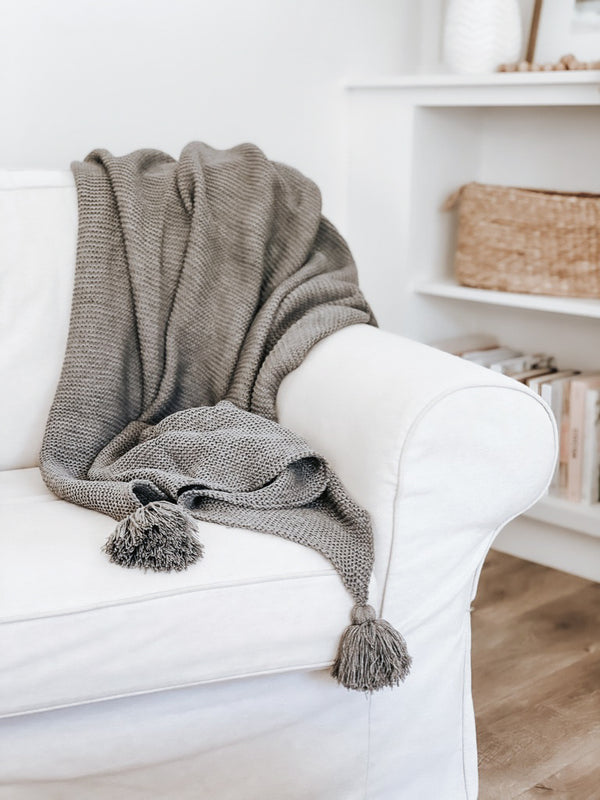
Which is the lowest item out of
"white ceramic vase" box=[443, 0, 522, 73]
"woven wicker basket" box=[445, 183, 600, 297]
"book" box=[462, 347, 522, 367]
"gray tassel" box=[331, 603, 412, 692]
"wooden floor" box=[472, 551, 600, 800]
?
"wooden floor" box=[472, 551, 600, 800]

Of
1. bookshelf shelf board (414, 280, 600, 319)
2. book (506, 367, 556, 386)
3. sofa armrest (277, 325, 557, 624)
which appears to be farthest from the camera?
book (506, 367, 556, 386)

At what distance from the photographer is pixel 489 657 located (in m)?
1.76

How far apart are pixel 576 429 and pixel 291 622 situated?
112 centimetres

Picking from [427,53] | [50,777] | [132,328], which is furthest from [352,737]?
[427,53]

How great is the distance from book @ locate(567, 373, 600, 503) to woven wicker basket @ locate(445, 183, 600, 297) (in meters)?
0.18

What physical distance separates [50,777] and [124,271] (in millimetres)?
762

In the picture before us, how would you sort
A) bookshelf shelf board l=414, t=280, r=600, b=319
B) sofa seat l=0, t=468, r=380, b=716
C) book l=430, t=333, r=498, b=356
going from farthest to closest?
book l=430, t=333, r=498, b=356 → bookshelf shelf board l=414, t=280, r=600, b=319 → sofa seat l=0, t=468, r=380, b=716

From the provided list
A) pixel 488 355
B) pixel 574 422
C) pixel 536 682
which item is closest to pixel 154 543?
pixel 536 682

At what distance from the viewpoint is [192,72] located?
6.62 ft

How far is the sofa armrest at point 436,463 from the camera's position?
1175 mm

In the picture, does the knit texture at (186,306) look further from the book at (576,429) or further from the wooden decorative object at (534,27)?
the wooden decorative object at (534,27)

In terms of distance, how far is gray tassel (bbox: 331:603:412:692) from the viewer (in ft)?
3.60

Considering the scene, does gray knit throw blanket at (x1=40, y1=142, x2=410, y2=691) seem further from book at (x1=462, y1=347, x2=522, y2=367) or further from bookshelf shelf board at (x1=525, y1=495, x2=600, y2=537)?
bookshelf shelf board at (x1=525, y1=495, x2=600, y2=537)

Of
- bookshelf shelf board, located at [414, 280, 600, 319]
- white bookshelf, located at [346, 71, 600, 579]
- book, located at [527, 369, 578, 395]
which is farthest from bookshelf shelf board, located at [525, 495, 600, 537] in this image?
bookshelf shelf board, located at [414, 280, 600, 319]
